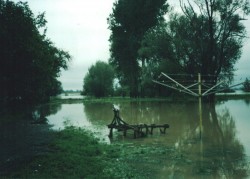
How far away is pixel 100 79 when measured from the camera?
91688mm

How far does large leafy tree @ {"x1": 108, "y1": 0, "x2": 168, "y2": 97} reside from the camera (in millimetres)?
61719

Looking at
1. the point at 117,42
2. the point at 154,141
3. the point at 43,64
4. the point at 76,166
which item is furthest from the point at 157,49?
the point at 76,166

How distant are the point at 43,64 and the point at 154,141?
53.6ft

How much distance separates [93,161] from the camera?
1270 centimetres

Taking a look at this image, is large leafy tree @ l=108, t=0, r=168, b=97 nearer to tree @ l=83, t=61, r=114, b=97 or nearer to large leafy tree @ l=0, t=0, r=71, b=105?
tree @ l=83, t=61, r=114, b=97

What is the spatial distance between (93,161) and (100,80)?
79131 millimetres

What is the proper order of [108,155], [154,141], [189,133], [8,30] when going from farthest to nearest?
[8,30], [189,133], [154,141], [108,155]

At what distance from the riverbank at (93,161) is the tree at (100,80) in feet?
240

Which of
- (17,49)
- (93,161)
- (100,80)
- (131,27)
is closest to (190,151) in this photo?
(93,161)

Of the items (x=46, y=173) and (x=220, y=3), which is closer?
(x=46, y=173)

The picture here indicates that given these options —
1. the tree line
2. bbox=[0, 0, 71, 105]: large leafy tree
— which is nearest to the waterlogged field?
bbox=[0, 0, 71, 105]: large leafy tree

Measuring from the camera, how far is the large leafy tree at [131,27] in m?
61.7

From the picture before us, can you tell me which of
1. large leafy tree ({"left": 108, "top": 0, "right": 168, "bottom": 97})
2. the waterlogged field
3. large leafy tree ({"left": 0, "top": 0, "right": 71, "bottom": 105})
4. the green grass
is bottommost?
the waterlogged field

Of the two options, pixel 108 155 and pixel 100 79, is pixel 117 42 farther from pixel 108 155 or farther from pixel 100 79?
pixel 108 155
